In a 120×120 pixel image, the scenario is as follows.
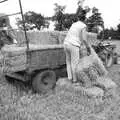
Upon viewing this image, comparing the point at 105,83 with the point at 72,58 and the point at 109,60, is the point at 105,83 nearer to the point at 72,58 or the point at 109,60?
the point at 72,58

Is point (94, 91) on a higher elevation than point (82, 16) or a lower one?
lower

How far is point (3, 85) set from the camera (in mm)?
5562

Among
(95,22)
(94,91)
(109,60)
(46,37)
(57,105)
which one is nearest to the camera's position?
(57,105)

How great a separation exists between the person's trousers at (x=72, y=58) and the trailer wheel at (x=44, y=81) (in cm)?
42

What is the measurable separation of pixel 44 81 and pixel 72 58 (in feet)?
2.64

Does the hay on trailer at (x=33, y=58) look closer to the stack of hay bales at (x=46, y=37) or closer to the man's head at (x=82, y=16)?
the man's head at (x=82, y=16)

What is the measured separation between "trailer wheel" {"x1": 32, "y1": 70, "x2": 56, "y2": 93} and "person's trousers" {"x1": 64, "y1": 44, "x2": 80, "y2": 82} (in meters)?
0.42

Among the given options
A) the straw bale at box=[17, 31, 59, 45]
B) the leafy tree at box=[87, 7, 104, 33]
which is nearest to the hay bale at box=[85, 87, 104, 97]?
the straw bale at box=[17, 31, 59, 45]

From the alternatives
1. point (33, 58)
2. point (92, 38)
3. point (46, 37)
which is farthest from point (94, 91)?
point (92, 38)

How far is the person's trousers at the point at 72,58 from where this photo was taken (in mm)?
4883

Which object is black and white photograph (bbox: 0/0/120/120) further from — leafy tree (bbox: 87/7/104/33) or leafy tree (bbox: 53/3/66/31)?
leafy tree (bbox: 53/3/66/31)

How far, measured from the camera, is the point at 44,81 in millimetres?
4945

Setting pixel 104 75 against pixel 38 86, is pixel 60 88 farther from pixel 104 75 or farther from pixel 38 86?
pixel 104 75

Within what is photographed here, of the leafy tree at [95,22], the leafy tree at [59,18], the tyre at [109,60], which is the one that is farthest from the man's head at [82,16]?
the leafy tree at [59,18]
